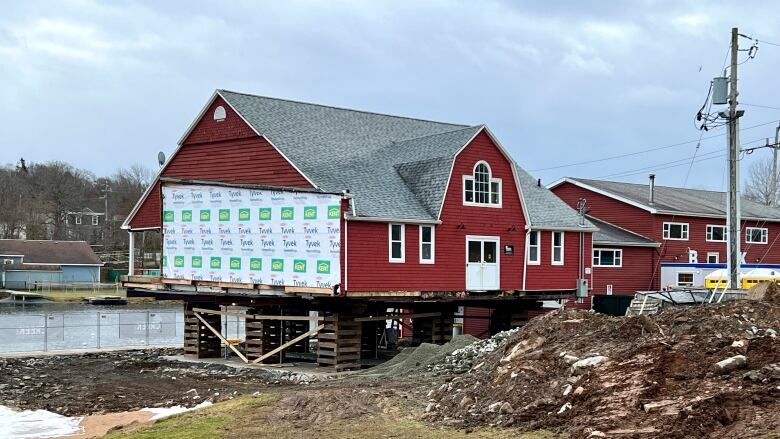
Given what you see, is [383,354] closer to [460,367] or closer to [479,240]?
[479,240]

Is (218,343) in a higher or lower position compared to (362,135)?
lower

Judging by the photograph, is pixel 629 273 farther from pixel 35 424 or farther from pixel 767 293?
pixel 35 424

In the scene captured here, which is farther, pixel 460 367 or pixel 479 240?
pixel 479 240

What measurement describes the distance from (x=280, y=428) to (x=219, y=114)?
2050cm

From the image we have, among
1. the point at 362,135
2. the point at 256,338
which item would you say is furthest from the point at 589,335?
the point at 362,135

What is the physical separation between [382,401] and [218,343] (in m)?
19.5

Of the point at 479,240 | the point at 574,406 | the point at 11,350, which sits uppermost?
the point at 479,240

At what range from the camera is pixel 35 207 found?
10719 centimetres

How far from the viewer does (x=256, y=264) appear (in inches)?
1114

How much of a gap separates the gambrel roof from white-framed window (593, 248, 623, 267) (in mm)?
9089

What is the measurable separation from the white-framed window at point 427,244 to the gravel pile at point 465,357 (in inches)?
307

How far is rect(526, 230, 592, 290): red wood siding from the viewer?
106 feet

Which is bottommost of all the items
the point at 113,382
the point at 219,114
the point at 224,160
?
the point at 113,382

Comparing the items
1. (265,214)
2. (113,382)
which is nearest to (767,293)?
(265,214)
